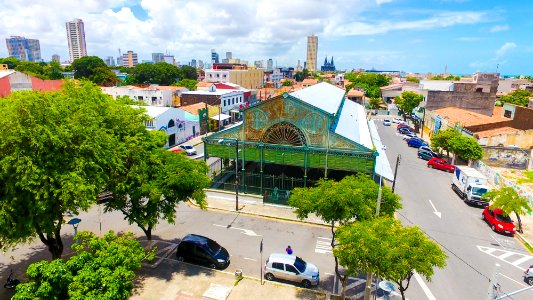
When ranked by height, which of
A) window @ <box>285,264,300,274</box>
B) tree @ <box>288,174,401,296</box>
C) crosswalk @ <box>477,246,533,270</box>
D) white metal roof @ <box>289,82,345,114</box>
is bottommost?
crosswalk @ <box>477,246,533,270</box>

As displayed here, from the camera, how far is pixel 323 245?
79.2 feet

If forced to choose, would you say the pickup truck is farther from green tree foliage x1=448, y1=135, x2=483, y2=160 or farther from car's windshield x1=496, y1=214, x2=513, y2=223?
green tree foliage x1=448, y1=135, x2=483, y2=160

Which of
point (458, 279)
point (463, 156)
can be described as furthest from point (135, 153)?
point (463, 156)

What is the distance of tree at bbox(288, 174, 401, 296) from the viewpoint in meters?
17.0

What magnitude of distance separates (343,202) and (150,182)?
11.3 metres

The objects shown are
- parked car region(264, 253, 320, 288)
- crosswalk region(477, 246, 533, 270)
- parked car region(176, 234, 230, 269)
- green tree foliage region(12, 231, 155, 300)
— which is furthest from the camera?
crosswalk region(477, 246, 533, 270)

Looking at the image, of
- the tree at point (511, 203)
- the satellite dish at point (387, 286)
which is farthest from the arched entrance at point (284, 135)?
the tree at point (511, 203)

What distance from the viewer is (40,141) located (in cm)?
1507

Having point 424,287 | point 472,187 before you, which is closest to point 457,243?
point 424,287

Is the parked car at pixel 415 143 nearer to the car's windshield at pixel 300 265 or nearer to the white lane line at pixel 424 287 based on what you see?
the white lane line at pixel 424 287

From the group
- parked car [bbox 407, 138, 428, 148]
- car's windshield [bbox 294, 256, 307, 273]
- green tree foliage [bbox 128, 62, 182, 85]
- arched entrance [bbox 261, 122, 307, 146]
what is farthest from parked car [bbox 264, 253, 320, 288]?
green tree foliage [bbox 128, 62, 182, 85]

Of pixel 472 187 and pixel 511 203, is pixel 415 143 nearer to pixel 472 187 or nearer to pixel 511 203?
pixel 472 187

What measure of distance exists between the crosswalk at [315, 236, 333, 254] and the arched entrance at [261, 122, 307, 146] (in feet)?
29.6

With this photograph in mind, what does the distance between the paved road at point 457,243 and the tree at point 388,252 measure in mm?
6560
